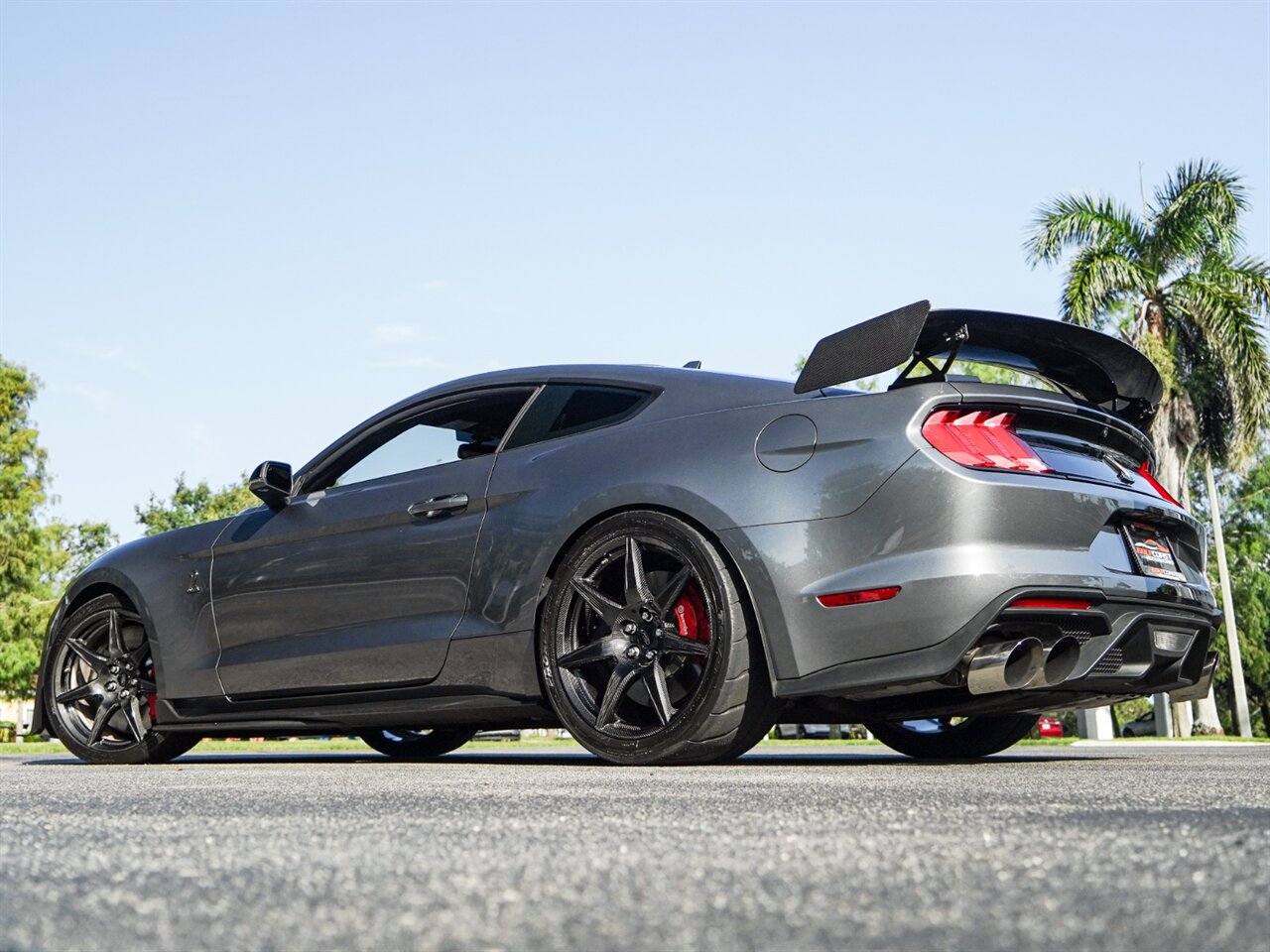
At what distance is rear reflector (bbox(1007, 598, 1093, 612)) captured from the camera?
14.0 feet

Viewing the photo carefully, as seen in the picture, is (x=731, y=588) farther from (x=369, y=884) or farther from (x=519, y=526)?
(x=369, y=884)

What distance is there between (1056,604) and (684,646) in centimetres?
120

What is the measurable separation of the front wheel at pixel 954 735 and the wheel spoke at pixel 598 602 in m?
1.61

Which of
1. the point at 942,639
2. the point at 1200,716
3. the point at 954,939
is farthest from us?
the point at 1200,716

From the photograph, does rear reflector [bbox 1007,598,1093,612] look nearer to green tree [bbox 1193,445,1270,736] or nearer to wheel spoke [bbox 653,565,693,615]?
wheel spoke [bbox 653,565,693,615]

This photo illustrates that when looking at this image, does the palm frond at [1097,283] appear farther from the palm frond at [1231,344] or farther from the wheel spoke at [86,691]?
the wheel spoke at [86,691]

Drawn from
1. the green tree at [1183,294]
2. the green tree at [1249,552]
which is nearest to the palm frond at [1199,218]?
the green tree at [1183,294]

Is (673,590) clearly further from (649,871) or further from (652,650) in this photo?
(649,871)

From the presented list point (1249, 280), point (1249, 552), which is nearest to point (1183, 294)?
point (1249, 280)

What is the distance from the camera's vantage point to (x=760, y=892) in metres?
1.54

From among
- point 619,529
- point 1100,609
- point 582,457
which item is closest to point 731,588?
point 619,529

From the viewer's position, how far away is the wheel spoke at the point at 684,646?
456cm

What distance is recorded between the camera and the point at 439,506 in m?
5.41

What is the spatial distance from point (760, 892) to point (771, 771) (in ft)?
9.38
